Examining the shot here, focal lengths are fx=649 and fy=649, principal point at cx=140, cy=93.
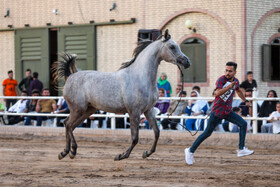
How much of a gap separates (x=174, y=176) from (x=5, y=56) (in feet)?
60.3

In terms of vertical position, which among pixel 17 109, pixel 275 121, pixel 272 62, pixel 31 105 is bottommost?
pixel 275 121

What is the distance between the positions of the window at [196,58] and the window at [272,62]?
2025 mm

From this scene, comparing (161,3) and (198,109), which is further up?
(161,3)

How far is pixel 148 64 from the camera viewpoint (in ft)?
37.3

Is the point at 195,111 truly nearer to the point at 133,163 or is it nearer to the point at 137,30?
the point at 133,163

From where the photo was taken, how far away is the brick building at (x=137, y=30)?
70.4ft

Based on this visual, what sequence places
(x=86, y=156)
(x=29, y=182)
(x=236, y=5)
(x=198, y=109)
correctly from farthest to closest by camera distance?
(x=236, y=5) → (x=198, y=109) → (x=86, y=156) → (x=29, y=182)

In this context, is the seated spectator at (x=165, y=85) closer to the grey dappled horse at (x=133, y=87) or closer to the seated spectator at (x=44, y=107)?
the seated spectator at (x=44, y=107)

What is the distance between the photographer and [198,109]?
17.0 meters

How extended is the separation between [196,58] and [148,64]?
10.9 meters

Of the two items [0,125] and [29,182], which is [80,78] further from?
[0,125]

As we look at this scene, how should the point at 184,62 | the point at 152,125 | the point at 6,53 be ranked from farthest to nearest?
the point at 6,53 → the point at 152,125 → the point at 184,62

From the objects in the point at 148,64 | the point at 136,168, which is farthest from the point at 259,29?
the point at 136,168

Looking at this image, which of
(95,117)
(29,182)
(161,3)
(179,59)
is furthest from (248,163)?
(161,3)
